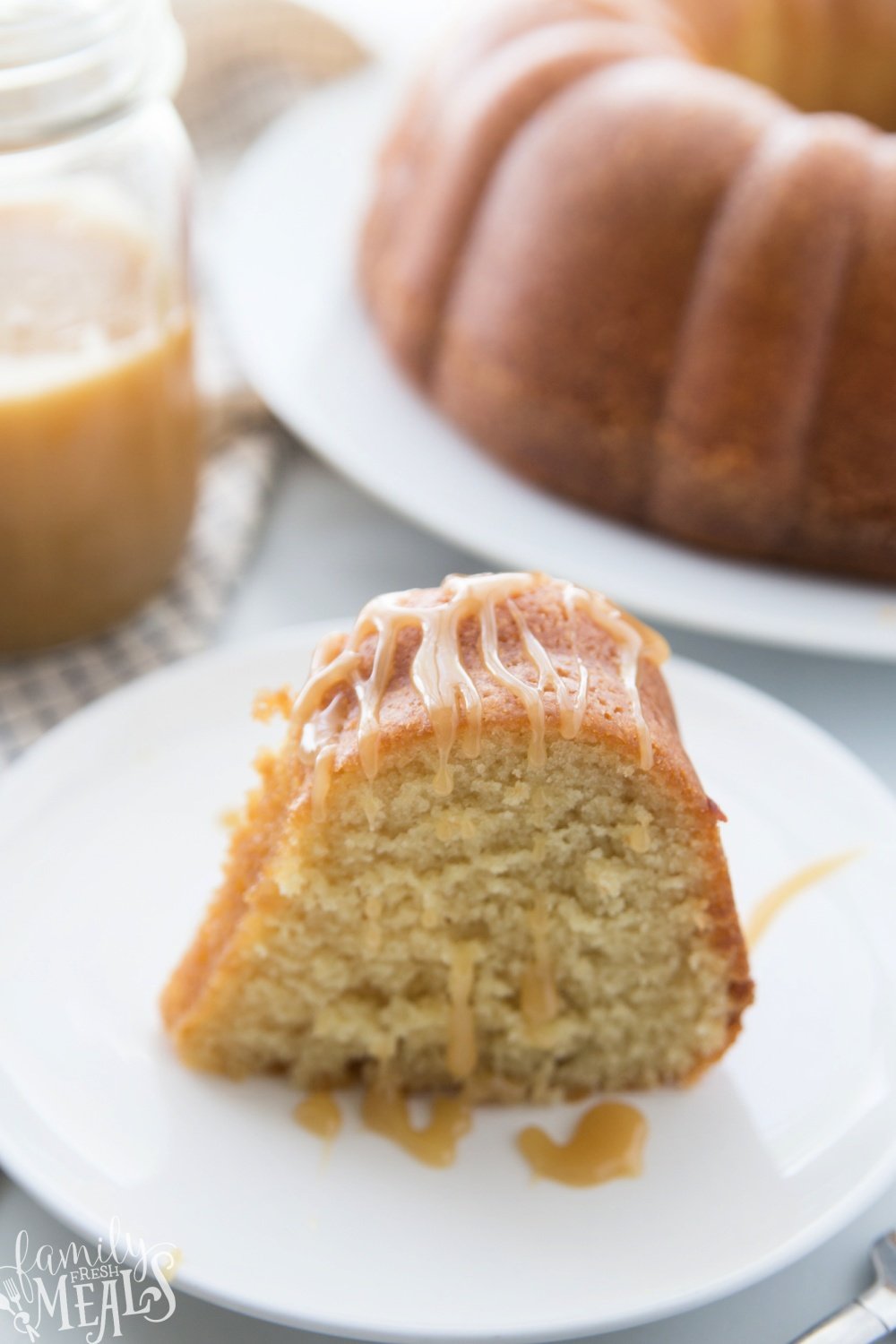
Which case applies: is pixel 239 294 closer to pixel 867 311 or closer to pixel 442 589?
pixel 867 311

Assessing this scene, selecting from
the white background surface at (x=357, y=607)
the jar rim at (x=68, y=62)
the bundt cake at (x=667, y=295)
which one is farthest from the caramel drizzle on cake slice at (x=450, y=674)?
the jar rim at (x=68, y=62)

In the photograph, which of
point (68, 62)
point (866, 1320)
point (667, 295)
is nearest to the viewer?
point (866, 1320)

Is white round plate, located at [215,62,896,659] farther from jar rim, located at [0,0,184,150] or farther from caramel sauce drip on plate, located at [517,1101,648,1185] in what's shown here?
caramel sauce drip on plate, located at [517,1101,648,1185]

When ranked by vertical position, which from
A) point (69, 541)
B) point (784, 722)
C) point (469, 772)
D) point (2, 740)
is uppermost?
point (469, 772)

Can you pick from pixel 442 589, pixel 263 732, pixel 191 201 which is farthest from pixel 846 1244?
pixel 191 201

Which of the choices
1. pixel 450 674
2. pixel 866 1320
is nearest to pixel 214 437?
pixel 450 674

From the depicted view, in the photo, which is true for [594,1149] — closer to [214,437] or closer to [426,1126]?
[426,1126]
